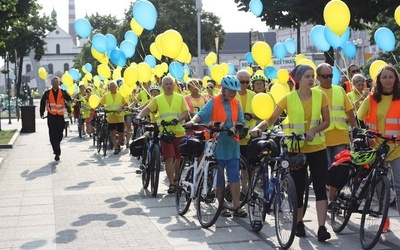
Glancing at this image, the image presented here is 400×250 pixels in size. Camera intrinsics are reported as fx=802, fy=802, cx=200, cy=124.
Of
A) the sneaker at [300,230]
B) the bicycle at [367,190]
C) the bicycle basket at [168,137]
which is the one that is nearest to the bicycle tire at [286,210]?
the sneaker at [300,230]

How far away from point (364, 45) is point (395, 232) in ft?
242

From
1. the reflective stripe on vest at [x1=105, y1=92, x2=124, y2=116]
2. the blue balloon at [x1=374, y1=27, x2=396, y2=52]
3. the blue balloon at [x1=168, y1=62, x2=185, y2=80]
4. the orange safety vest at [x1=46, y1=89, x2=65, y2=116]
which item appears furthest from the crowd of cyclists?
the reflective stripe on vest at [x1=105, y1=92, x2=124, y2=116]

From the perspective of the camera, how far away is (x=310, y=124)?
7.85 m

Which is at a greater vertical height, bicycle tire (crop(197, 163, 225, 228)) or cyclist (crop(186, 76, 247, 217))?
cyclist (crop(186, 76, 247, 217))

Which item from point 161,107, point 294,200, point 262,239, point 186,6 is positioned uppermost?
point 186,6

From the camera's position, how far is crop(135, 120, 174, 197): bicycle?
1094cm

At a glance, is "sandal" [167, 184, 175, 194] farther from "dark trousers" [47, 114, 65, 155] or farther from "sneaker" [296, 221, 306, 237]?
"dark trousers" [47, 114, 65, 155]

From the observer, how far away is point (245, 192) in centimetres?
986

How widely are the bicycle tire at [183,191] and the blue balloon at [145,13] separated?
3988mm

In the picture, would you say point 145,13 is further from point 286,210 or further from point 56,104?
point 286,210

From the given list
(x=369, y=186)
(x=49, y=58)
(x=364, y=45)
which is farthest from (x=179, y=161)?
(x=49, y=58)

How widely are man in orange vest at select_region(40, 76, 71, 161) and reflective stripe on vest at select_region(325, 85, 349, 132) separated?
8.56 metres

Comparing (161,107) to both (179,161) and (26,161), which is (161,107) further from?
(26,161)

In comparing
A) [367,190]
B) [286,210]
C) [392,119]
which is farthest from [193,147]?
[392,119]
